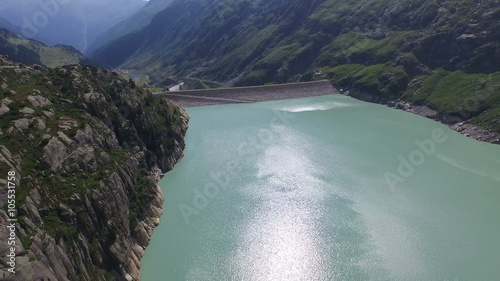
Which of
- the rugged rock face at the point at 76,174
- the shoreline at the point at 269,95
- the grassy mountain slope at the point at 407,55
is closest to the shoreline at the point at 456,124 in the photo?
the shoreline at the point at 269,95

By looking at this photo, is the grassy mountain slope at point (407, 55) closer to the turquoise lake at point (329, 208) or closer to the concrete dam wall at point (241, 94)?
the concrete dam wall at point (241, 94)

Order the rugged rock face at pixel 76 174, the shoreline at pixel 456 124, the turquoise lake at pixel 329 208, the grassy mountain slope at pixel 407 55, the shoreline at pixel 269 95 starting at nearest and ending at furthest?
the rugged rock face at pixel 76 174
the turquoise lake at pixel 329 208
the shoreline at pixel 456 124
the grassy mountain slope at pixel 407 55
the shoreline at pixel 269 95

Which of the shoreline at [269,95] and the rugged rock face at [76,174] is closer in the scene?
the rugged rock face at [76,174]

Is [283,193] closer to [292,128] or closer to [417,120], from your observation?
[292,128]

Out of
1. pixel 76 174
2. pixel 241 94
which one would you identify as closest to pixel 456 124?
pixel 241 94

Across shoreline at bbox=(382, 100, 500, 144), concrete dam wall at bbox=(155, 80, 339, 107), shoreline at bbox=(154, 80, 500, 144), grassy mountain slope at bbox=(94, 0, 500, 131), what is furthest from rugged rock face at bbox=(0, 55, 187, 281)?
grassy mountain slope at bbox=(94, 0, 500, 131)

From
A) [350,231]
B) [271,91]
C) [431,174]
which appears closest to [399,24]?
[271,91]

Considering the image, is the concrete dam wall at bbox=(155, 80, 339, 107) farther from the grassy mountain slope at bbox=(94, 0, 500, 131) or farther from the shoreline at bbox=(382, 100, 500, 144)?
the shoreline at bbox=(382, 100, 500, 144)
